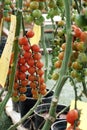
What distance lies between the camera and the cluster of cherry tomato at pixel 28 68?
2.56 ft

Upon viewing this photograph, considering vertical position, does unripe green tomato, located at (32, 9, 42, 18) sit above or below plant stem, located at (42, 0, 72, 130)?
above

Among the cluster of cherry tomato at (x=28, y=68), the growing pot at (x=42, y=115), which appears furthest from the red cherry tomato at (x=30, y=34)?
the growing pot at (x=42, y=115)

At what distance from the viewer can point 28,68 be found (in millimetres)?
788

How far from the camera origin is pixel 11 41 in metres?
0.72

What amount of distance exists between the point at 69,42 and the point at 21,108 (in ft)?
3.90

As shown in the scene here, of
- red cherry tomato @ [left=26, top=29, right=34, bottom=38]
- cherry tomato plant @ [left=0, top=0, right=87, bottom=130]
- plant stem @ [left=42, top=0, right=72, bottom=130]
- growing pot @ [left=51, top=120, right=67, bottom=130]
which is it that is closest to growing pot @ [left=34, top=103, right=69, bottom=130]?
growing pot @ [left=51, top=120, right=67, bottom=130]

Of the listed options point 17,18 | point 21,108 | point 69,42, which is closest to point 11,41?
point 17,18

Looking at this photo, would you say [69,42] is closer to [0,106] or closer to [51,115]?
[51,115]

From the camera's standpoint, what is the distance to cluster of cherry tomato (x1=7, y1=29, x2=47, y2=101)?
0.78m

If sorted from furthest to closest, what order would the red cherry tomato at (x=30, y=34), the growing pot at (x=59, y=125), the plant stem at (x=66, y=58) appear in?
the growing pot at (x=59, y=125) → the red cherry tomato at (x=30, y=34) → the plant stem at (x=66, y=58)

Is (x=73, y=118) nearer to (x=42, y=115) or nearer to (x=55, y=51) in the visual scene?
(x=55, y=51)

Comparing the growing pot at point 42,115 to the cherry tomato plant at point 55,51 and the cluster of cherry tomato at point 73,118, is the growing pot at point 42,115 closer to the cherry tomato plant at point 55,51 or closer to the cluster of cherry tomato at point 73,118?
the cherry tomato plant at point 55,51

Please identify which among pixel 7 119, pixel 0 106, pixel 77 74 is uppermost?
pixel 77 74

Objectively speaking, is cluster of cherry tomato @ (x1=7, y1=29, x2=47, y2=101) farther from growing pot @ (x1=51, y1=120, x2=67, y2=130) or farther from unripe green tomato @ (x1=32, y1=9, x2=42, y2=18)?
growing pot @ (x1=51, y1=120, x2=67, y2=130)
